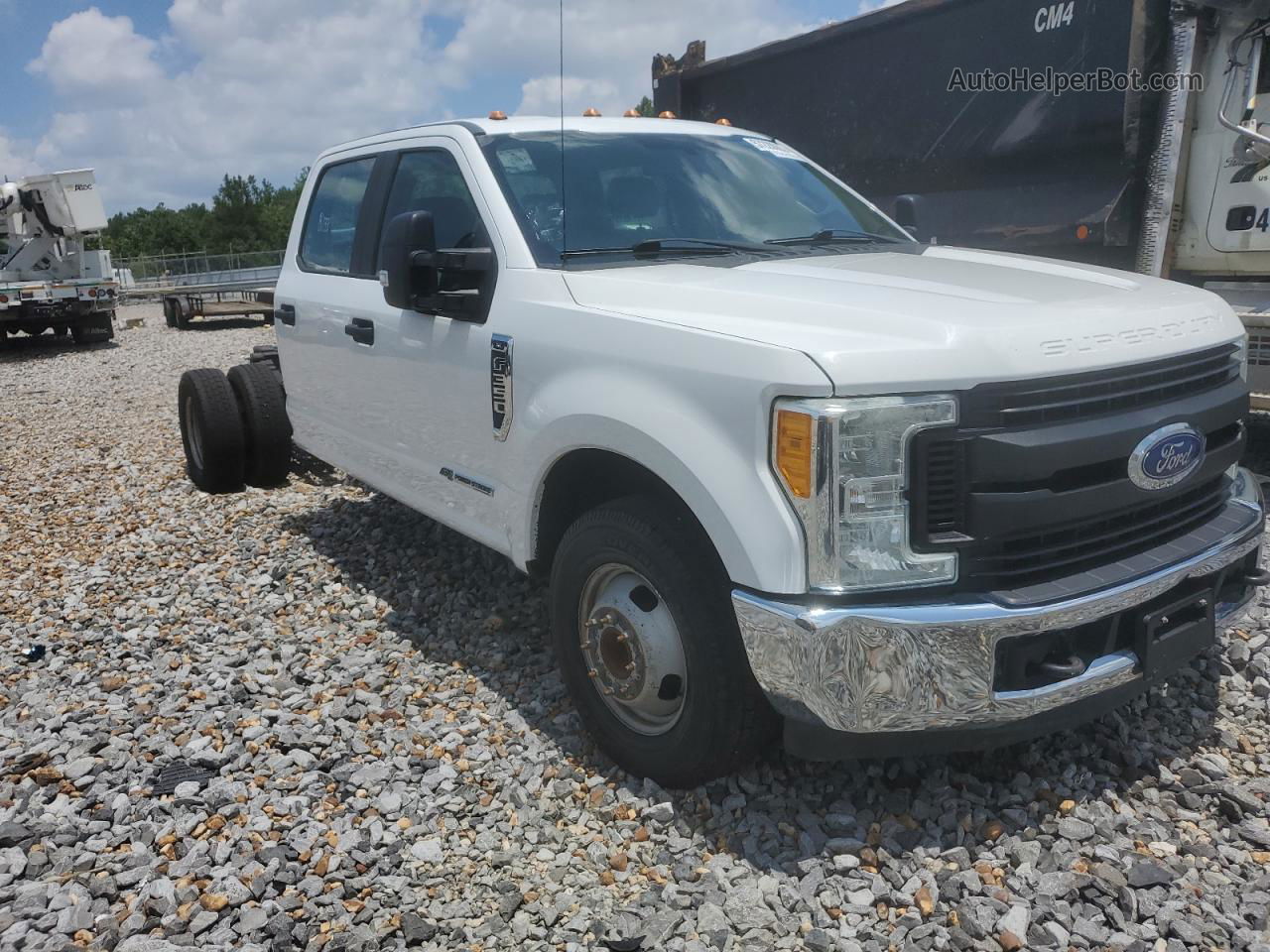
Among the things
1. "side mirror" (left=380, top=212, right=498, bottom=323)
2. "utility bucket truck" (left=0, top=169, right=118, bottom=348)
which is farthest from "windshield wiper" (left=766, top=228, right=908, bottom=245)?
"utility bucket truck" (left=0, top=169, right=118, bottom=348)

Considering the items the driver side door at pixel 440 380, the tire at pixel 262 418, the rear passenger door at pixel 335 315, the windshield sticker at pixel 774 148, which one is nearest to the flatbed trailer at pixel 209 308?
the tire at pixel 262 418

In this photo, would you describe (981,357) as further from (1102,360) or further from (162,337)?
(162,337)

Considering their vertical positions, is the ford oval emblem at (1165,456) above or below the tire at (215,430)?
above

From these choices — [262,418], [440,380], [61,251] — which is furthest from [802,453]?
[61,251]

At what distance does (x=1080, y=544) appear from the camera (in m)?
2.49

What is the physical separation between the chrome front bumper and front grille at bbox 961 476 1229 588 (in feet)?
0.30

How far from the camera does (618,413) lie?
2758 millimetres

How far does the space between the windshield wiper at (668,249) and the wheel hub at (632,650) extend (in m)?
1.07

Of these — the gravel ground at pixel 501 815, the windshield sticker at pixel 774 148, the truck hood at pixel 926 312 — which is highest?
the windshield sticker at pixel 774 148

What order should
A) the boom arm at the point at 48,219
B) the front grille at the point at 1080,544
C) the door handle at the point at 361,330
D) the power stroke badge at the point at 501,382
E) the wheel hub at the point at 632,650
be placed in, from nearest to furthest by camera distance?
the front grille at the point at 1080,544
the wheel hub at the point at 632,650
the power stroke badge at the point at 501,382
the door handle at the point at 361,330
the boom arm at the point at 48,219

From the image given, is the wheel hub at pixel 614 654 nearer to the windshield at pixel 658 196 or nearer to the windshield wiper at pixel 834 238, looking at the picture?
the windshield at pixel 658 196

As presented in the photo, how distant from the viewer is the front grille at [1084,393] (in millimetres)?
2301

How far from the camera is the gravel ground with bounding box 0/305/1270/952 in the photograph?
2.51 m

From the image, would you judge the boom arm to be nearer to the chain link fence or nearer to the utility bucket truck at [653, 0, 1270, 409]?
the chain link fence
